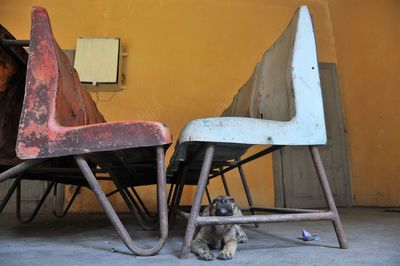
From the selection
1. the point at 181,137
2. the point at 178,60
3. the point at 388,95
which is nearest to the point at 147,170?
the point at 181,137

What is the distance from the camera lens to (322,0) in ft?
13.4

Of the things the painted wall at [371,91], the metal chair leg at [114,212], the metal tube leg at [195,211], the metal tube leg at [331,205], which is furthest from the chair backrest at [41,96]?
the painted wall at [371,91]

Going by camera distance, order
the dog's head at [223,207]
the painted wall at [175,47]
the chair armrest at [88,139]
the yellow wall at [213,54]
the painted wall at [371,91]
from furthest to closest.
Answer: the painted wall at [175,47] → the yellow wall at [213,54] → the painted wall at [371,91] → the dog's head at [223,207] → the chair armrest at [88,139]

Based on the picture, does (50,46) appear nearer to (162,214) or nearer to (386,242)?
(162,214)

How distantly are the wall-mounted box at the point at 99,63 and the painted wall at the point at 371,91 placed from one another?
8.88 feet

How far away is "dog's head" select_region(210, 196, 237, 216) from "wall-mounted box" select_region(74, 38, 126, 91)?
2.49m

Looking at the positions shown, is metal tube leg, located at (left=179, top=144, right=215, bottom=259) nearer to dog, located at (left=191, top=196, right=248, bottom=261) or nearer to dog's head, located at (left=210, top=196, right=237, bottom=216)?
dog, located at (left=191, top=196, right=248, bottom=261)

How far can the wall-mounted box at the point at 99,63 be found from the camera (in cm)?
342

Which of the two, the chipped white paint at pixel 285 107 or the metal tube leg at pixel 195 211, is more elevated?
the chipped white paint at pixel 285 107

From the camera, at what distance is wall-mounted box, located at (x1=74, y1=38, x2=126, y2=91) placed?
11.2 feet

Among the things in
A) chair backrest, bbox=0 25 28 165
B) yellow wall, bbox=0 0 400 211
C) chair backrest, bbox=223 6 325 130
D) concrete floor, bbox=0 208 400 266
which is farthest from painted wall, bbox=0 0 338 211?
chair backrest, bbox=223 6 325 130

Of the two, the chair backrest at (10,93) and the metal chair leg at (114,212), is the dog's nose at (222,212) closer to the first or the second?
the metal chair leg at (114,212)

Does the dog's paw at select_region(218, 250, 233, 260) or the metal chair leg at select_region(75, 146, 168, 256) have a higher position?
the metal chair leg at select_region(75, 146, 168, 256)

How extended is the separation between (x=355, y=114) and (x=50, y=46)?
3498mm
